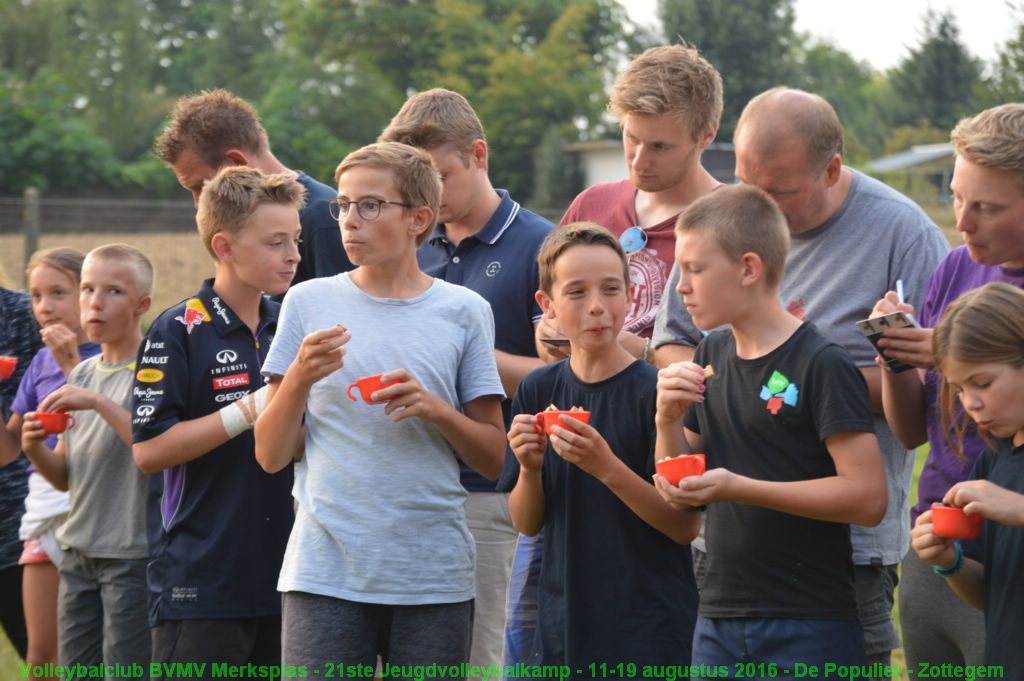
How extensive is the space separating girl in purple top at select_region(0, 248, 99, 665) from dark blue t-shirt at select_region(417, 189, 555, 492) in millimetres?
1790

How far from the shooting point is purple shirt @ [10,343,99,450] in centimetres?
523

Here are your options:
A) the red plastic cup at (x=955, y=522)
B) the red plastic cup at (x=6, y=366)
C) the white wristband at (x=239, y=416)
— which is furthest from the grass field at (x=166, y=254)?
the red plastic cup at (x=955, y=522)

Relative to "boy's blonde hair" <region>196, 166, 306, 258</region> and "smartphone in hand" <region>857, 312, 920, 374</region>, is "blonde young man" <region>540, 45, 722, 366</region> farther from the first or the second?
"boy's blonde hair" <region>196, 166, 306, 258</region>

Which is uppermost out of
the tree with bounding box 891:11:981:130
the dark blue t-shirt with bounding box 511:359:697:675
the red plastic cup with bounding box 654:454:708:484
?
the tree with bounding box 891:11:981:130

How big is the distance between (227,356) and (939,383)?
89.3 inches

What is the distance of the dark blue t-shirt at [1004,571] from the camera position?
3.08 m

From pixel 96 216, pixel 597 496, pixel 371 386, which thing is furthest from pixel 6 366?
pixel 96 216

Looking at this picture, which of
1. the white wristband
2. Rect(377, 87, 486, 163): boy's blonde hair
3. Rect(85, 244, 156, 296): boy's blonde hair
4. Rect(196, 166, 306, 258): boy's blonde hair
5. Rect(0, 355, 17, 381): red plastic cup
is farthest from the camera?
Rect(0, 355, 17, 381): red plastic cup

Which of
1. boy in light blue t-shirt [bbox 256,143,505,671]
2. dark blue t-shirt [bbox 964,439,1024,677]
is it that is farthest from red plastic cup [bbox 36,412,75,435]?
dark blue t-shirt [bbox 964,439,1024,677]

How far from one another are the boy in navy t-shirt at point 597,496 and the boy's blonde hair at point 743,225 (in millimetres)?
336

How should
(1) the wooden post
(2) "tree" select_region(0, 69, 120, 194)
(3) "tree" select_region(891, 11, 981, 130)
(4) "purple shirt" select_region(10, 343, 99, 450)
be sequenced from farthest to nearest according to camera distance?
(3) "tree" select_region(891, 11, 981, 130)
(2) "tree" select_region(0, 69, 120, 194)
(1) the wooden post
(4) "purple shirt" select_region(10, 343, 99, 450)

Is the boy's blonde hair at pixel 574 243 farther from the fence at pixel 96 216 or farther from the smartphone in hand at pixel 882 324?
the fence at pixel 96 216

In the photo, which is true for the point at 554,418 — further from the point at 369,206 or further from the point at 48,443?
Answer: the point at 48,443

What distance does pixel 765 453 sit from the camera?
3.36m
